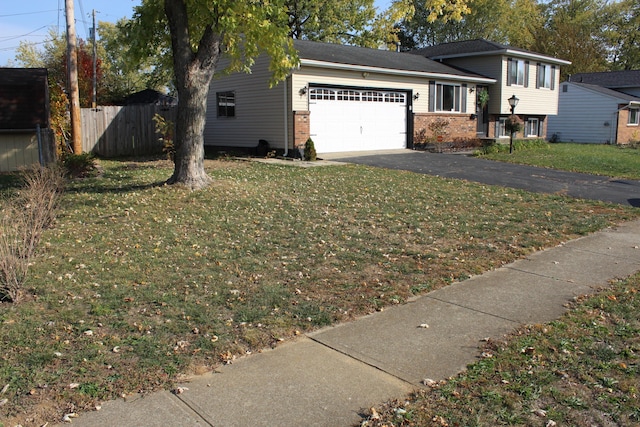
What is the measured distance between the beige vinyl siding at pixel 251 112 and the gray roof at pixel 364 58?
1.68 metres

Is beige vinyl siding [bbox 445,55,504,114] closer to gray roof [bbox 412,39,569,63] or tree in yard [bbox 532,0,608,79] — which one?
gray roof [bbox 412,39,569,63]

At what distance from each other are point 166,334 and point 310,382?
4.77ft

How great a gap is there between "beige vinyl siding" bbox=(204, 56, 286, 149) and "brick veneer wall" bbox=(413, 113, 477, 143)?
257 inches

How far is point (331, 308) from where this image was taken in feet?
17.6

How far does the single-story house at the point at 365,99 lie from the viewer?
62.9 feet

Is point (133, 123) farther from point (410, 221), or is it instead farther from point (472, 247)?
point (472, 247)

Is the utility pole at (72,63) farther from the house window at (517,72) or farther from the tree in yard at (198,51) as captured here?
the house window at (517,72)

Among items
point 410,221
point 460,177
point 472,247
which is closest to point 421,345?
point 472,247

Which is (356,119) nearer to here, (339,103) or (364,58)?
(339,103)

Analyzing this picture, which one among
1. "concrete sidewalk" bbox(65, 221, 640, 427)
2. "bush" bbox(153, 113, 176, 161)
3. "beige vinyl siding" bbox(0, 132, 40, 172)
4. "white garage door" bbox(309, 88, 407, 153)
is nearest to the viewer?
"concrete sidewalk" bbox(65, 221, 640, 427)

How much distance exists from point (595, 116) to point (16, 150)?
3220cm

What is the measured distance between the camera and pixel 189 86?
1119cm

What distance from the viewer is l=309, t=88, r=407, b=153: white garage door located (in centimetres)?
1967

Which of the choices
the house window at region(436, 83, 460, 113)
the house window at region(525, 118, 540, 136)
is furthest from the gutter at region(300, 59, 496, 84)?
the house window at region(525, 118, 540, 136)
